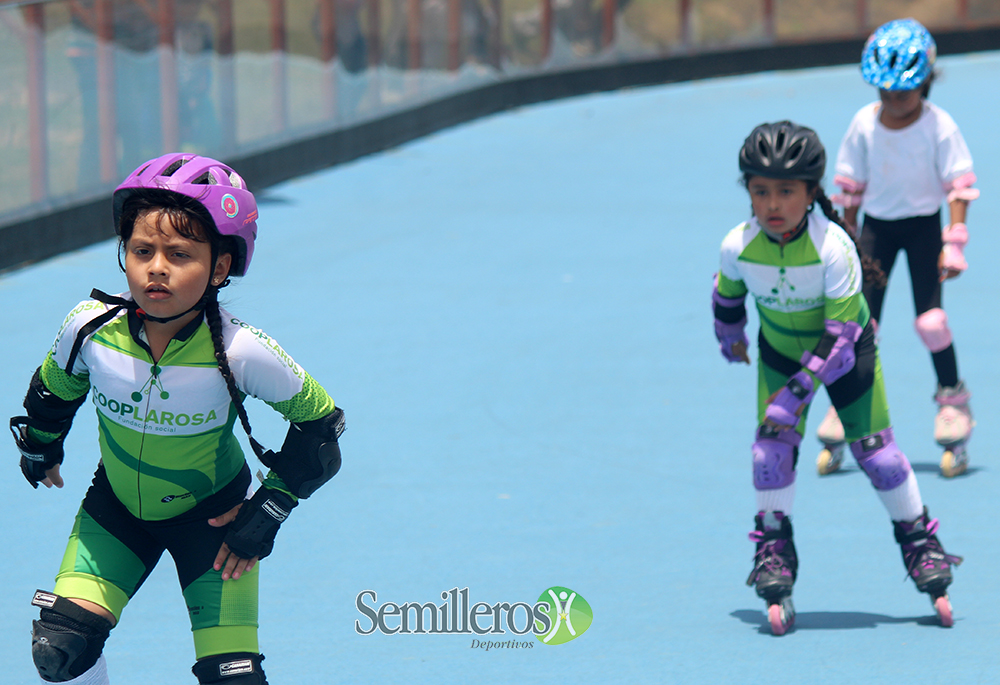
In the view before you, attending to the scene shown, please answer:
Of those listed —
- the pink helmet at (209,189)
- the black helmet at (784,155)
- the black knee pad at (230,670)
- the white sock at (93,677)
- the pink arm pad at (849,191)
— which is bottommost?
the white sock at (93,677)

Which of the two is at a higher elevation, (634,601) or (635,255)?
(634,601)

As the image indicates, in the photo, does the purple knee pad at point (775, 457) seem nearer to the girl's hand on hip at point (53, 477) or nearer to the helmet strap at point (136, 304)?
the helmet strap at point (136, 304)

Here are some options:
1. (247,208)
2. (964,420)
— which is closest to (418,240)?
(964,420)

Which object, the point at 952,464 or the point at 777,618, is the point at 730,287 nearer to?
the point at 777,618

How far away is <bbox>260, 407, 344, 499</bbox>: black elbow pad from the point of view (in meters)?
4.11

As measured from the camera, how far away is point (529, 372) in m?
9.27

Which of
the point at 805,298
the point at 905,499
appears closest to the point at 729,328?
the point at 805,298

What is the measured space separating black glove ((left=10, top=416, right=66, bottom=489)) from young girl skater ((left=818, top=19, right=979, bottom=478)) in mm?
4401

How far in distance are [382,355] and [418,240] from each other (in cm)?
352

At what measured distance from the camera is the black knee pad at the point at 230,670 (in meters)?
4.02

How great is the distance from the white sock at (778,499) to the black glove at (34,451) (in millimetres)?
2709

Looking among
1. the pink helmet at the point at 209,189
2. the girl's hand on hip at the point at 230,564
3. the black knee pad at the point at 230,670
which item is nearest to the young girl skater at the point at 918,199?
the pink helmet at the point at 209,189

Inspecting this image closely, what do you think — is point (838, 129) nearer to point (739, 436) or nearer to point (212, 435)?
point (739, 436)

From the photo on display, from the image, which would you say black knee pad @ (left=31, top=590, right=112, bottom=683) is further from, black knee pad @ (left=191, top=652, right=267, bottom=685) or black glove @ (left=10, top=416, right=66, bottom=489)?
black glove @ (left=10, top=416, right=66, bottom=489)
